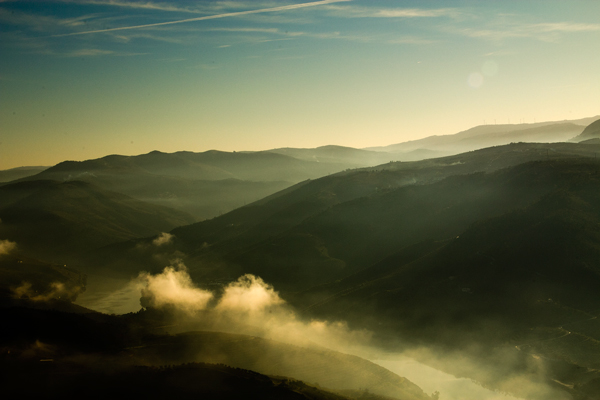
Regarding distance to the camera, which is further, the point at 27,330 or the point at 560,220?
the point at 560,220

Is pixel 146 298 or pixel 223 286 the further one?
pixel 146 298

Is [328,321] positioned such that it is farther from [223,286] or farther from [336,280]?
[223,286]

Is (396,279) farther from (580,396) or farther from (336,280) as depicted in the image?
(580,396)

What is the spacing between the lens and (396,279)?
128 metres

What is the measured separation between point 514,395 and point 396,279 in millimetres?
45039

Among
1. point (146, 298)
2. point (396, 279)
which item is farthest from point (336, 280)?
point (146, 298)

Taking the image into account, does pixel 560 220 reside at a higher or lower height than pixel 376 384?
higher

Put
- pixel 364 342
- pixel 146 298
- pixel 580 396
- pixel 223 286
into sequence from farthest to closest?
pixel 146 298, pixel 223 286, pixel 364 342, pixel 580 396

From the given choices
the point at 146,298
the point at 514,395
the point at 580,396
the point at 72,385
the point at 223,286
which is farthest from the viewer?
the point at 146,298

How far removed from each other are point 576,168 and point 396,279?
252 ft

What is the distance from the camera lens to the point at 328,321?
123m

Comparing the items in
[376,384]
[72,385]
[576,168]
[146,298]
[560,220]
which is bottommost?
[146,298]

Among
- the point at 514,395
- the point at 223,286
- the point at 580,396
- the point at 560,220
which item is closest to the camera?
the point at 580,396

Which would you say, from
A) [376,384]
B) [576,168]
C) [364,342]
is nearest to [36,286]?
[364,342]
